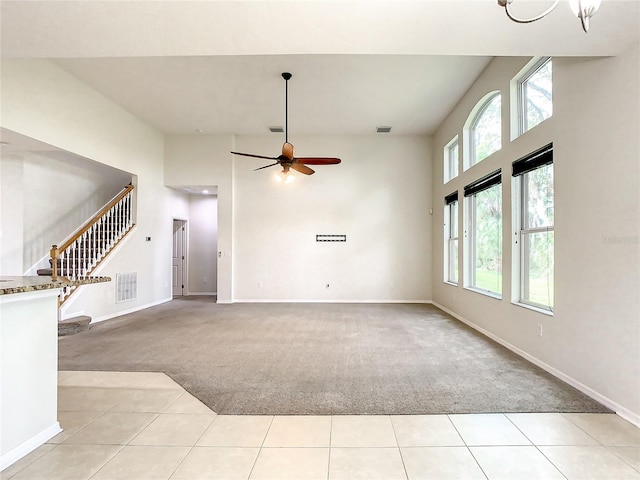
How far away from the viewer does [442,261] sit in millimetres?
7004

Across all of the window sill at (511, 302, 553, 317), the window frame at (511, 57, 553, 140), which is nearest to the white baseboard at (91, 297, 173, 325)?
the window sill at (511, 302, 553, 317)

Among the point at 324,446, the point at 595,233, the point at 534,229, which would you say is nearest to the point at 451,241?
the point at 534,229

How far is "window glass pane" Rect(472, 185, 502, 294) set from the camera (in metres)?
4.69

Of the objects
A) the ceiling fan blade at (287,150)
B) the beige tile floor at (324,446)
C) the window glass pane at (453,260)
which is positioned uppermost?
the ceiling fan blade at (287,150)

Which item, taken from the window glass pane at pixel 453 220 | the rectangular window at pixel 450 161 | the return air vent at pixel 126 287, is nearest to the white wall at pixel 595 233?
the window glass pane at pixel 453 220

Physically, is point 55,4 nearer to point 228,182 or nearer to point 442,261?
point 228,182

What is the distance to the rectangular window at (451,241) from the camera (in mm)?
6609

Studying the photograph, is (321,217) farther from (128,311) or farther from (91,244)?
(91,244)

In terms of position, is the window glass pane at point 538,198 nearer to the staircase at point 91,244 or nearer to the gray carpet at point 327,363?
Result: the gray carpet at point 327,363

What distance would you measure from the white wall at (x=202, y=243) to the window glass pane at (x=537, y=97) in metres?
7.42

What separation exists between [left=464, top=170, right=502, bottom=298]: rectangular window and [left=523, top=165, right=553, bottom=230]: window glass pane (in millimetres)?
564

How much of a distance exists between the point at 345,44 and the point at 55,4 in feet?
6.47

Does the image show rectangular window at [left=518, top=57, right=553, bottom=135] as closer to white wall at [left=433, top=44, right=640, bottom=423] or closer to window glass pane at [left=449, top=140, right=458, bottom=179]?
white wall at [left=433, top=44, right=640, bottom=423]

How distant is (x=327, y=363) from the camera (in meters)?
3.62
